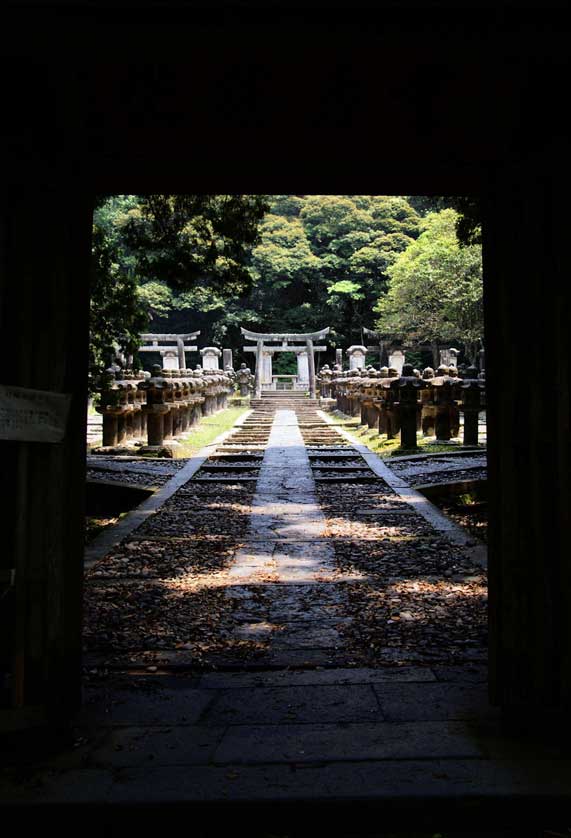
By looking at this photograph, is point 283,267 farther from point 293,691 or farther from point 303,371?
point 293,691

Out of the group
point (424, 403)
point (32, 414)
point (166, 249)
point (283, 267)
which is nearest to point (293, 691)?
point (32, 414)

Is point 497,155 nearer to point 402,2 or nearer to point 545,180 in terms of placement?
point 545,180

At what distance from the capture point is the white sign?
2336 millimetres

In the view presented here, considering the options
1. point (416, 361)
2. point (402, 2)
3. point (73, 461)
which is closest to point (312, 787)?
point (73, 461)

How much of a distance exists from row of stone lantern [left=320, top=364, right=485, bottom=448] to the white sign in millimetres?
10909

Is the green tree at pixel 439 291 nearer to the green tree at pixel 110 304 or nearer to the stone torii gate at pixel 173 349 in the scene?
the stone torii gate at pixel 173 349

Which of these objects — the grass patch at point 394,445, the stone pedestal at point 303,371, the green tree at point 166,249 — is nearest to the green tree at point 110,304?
the green tree at point 166,249

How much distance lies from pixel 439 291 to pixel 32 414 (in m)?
25.2

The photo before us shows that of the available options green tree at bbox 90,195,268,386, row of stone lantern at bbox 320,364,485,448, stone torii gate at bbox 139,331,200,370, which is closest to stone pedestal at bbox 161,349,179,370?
stone torii gate at bbox 139,331,200,370

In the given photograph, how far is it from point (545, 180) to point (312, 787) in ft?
7.22

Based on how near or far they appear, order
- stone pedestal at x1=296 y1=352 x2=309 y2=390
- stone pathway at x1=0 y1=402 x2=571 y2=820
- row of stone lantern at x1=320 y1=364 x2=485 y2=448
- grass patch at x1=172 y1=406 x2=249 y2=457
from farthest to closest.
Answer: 1. stone pedestal at x1=296 y1=352 x2=309 y2=390
2. grass patch at x1=172 y1=406 x2=249 y2=457
3. row of stone lantern at x1=320 y1=364 x2=485 y2=448
4. stone pathway at x1=0 y1=402 x2=571 y2=820

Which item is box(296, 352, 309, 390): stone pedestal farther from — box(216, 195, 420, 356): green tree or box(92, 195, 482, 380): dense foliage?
box(92, 195, 482, 380): dense foliage

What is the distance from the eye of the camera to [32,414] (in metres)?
2.46

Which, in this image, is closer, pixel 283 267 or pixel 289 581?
pixel 289 581
